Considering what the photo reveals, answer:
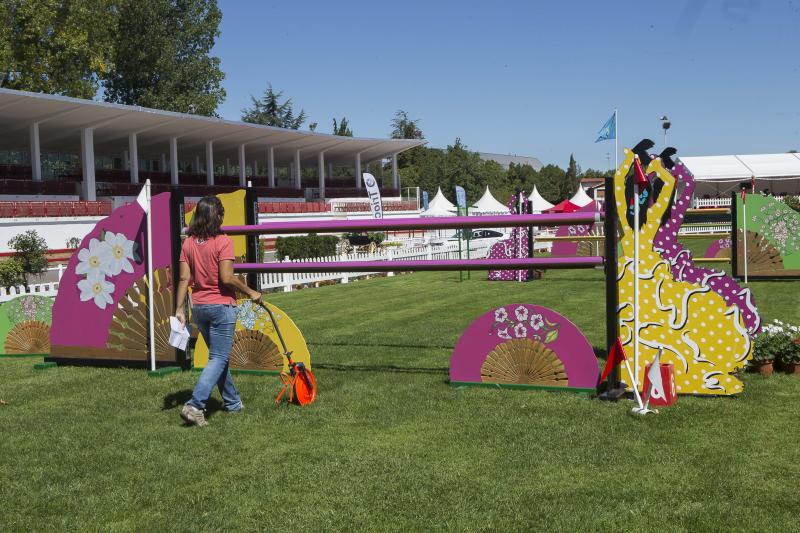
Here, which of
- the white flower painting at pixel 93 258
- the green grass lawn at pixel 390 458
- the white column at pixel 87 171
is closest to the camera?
the green grass lawn at pixel 390 458

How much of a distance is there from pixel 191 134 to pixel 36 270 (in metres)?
23.3

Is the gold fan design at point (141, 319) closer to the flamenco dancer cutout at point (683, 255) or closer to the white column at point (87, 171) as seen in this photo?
the flamenco dancer cutout at point (683, 255)

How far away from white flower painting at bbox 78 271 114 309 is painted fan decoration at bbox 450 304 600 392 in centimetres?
396

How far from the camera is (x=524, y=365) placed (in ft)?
22.2

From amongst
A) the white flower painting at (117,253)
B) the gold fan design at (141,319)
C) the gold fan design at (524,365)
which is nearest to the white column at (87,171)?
the white flower painting at (117,253)

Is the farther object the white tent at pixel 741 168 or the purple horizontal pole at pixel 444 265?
the white tent at pixel 741 168

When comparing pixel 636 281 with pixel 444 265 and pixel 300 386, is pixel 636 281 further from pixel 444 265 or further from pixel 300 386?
pixel 300 386

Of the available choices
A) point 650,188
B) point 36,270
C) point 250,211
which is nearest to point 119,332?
point 250,211

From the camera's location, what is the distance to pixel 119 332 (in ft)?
27.5

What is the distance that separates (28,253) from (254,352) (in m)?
21.1

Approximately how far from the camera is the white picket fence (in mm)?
19594

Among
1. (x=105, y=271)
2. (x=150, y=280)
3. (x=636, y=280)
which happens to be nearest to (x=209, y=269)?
(x=150, y=280)

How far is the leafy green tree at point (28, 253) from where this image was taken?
22914 mm

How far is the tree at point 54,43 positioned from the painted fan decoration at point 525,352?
3937cm
